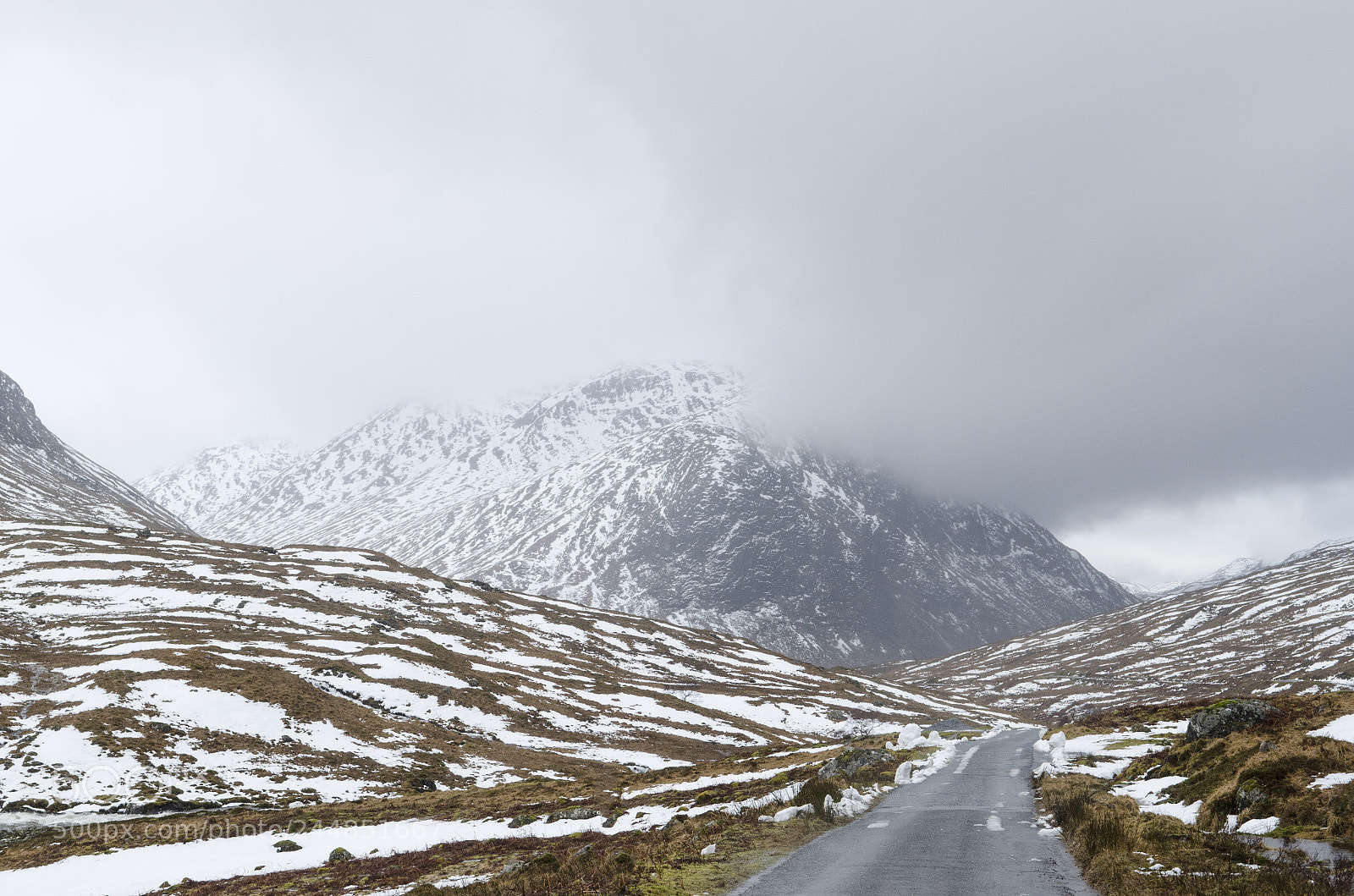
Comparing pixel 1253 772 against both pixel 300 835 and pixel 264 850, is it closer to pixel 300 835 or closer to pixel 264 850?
pixel 264 850

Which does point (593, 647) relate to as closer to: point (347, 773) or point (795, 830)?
point (347, 773)

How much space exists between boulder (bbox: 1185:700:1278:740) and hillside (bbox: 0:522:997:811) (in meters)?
48.4

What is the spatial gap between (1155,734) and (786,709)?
7802 cm

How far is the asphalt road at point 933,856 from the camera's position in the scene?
13.9 metres

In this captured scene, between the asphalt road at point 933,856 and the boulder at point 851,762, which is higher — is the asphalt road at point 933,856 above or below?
above

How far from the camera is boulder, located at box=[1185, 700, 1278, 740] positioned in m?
27.8

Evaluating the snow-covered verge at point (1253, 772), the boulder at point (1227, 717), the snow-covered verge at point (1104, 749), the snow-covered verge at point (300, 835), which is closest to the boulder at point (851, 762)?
the snow-covered verge at point (300, 835)

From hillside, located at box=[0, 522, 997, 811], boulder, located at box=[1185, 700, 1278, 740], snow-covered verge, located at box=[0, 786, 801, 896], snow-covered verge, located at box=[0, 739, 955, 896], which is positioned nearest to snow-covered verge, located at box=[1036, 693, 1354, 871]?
boulder, located at box=[1185, 700, 1278, 740]

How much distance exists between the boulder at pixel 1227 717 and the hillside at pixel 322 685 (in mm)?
48359

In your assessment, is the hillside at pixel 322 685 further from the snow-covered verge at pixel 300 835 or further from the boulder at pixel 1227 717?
the boulder at pixel 1227 717

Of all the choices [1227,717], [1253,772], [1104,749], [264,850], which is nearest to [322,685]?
[264,850]

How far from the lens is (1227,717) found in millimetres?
28422

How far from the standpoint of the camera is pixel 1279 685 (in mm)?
157125

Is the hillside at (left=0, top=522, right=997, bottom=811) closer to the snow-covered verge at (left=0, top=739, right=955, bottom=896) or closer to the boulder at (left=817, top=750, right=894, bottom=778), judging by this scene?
the snow-covered verge at (left=0, top=739, right=955, bottom=896)
